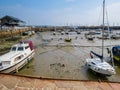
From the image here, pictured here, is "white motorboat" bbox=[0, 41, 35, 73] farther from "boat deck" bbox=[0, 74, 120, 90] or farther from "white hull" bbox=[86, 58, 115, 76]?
"white hull" bbox=[86, 58, 115, 76]

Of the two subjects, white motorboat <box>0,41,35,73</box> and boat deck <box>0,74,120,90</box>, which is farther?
white motorboat <box>0,41,35,73</box>

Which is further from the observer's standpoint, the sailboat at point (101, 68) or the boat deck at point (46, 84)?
the sailboat at point (101, 68)

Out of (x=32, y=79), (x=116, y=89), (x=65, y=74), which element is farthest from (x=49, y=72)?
(x=116, y=89)

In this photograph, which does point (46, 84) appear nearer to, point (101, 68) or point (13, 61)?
point (101, 68)

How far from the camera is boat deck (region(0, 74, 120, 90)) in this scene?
6727mm

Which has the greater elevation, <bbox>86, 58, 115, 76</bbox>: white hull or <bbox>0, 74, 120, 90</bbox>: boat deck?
<bbox>0, 74, 120, 90</bbox>: boat deck

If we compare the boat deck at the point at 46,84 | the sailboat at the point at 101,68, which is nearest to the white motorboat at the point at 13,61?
the boat deck at the point at 46,84

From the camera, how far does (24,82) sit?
23.3 feet

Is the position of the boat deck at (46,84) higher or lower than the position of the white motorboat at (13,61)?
higher

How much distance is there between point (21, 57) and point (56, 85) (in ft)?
36.7

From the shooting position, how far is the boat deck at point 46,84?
6.73 m

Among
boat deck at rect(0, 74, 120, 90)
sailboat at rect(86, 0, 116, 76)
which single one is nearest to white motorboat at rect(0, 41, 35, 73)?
boat deck at rect(0, 74, 120, 90)

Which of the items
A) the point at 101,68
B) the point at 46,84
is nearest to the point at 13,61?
the point at 101,68

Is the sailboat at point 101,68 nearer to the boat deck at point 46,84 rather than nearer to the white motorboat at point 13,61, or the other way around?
the boat deck at point 46,84
